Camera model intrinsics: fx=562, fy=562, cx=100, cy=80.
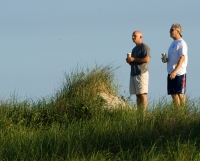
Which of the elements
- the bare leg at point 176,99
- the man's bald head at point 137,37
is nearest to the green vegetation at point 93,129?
the bare leg at point 176,99

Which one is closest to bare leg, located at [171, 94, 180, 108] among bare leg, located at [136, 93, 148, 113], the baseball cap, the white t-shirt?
the white t-shirt

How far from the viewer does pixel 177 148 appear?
8562 millimetres

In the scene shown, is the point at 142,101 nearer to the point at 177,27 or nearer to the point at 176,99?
the point at 176,99

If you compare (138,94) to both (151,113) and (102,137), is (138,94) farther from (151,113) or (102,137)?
(102,137)

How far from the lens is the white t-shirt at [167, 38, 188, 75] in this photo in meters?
11.7

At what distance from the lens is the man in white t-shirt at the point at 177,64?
38.2 ft

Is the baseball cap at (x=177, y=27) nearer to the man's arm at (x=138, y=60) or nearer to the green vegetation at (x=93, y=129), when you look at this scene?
the man's arm at (x=138, y=60)

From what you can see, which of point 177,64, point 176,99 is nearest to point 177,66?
point 177,64

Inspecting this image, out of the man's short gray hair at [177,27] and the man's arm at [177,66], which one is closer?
the man's arm at [177,66]

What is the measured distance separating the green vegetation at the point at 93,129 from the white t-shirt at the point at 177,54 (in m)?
0.76

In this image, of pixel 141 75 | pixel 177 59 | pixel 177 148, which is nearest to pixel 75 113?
pixel 141 75

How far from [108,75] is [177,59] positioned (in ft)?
10.1

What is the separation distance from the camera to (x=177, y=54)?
1171 cm

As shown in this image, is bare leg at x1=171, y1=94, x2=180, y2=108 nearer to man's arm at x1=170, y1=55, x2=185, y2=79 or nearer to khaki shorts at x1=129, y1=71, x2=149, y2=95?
man's arm at x1=170, y1=55, x2=185, y2=79
